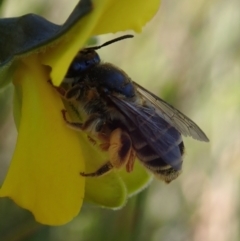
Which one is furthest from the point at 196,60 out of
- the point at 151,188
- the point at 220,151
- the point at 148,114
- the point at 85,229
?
the point at 148,114

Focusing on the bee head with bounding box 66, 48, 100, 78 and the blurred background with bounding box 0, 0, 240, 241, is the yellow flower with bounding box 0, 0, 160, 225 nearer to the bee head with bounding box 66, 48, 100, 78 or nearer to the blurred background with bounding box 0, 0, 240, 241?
the bee head with bounding box 66, 48, 100, 78

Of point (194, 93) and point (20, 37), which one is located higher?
point (20, 37)

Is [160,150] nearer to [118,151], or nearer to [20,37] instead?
[118,151]

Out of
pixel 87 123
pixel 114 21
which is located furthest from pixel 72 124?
pixel 114 21

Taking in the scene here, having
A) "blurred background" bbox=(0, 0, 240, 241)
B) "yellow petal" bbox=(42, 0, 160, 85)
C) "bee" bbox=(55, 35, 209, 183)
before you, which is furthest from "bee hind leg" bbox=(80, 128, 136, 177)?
"blurred background" bbox=(0, 0, 240, 241)

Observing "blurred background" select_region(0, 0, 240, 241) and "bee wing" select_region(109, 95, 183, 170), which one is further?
"blurred background" select_region(0, 0, 240, 241)

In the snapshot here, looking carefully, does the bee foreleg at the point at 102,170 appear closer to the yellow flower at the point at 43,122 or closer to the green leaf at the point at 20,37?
the yellow flower at the point at 43,122

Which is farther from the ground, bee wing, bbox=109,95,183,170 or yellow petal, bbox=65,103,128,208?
bee wing, bbox=109,95,183,170

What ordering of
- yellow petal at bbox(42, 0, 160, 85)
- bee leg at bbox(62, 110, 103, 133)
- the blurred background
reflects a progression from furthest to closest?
the blurred background < bee leg at bbox(62, 110, 103, 133) < yellow petal at bbox(42, 0, 160, 85)
